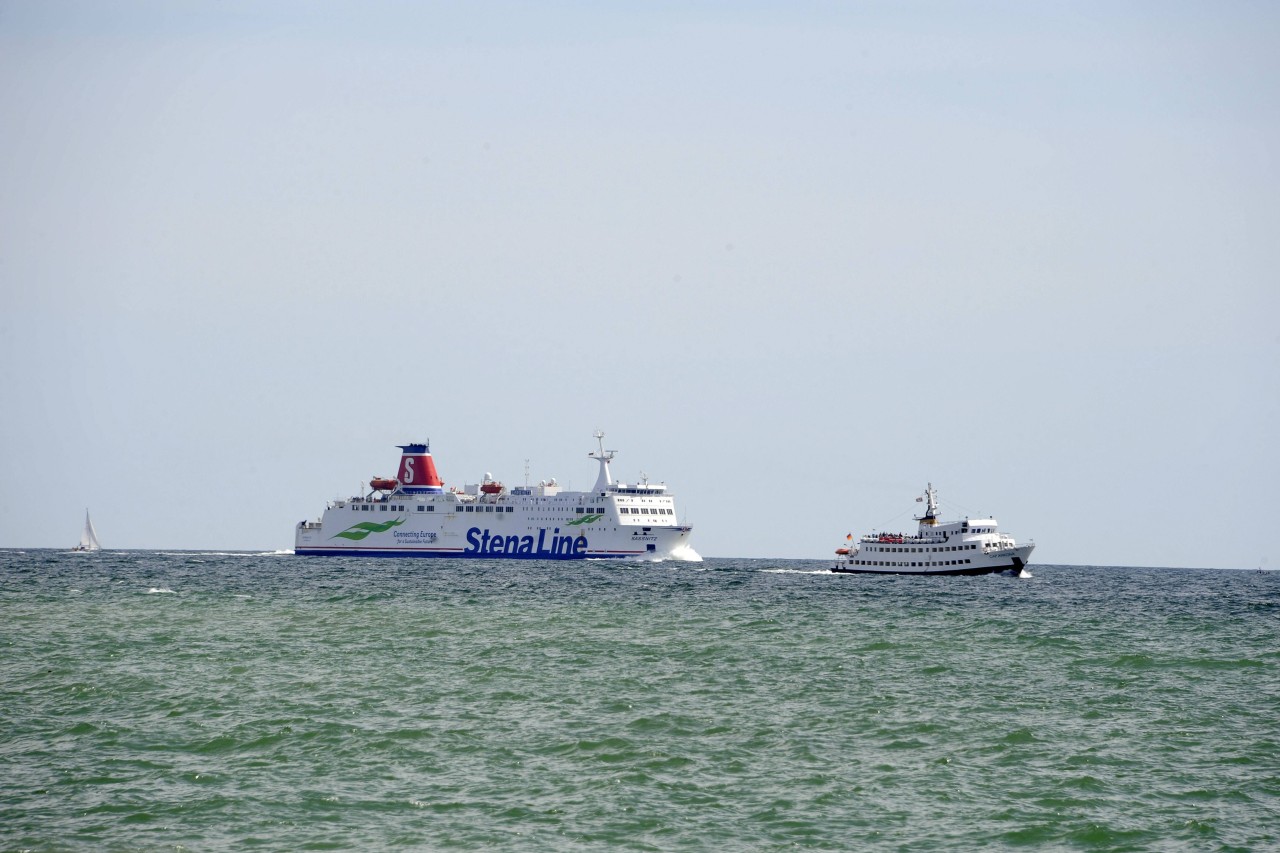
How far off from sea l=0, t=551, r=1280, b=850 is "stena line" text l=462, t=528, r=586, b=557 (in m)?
71.9

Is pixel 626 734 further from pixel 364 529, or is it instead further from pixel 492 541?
pixel 364 529

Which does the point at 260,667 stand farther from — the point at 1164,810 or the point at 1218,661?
the point at 1218,661

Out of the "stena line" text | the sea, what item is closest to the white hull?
the "stena line" text

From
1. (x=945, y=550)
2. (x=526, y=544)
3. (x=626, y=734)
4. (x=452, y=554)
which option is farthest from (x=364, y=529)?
(x=626, y=734)

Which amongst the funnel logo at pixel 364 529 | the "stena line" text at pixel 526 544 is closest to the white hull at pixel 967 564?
the "stena line" text at pixel 526 544

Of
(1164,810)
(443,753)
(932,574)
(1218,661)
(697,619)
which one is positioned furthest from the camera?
(932,574)

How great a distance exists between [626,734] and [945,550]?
7444 centimetres

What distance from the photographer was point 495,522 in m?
126

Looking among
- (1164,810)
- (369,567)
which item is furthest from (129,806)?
(369,567)

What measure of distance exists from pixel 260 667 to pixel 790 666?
1470cm

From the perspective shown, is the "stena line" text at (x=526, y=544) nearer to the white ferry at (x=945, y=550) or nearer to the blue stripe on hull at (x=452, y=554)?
the blue stripe on hull at (x=452, y=554)

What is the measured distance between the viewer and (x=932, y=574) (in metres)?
96.6

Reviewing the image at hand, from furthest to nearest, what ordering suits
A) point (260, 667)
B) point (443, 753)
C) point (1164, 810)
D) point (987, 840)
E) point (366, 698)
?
point (260, 667)
point (366, 698)
point (443, 753)
point (1164, 810)
point (987, 840)

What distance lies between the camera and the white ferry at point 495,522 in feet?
401
